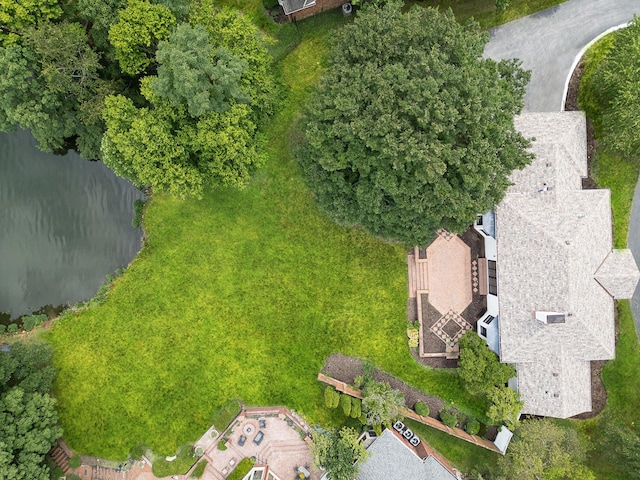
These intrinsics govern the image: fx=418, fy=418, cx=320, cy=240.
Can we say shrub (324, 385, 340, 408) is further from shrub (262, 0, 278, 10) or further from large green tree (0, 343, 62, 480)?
shrub (262, 0, 278, 10)

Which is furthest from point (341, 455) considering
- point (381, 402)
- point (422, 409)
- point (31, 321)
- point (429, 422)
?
point (31, 321)

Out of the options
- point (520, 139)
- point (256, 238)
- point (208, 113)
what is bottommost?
point (256, 238)

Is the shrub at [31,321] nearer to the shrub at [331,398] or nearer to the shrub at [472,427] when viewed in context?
the shrub at [331,398]

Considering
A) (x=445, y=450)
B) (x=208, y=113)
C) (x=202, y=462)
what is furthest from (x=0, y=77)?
(x=445, y=450)

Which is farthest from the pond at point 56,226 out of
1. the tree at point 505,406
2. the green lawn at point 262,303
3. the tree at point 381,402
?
the tree at point 505,406

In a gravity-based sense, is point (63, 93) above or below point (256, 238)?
above

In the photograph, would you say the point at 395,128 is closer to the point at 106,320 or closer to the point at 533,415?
the point at 533,415
